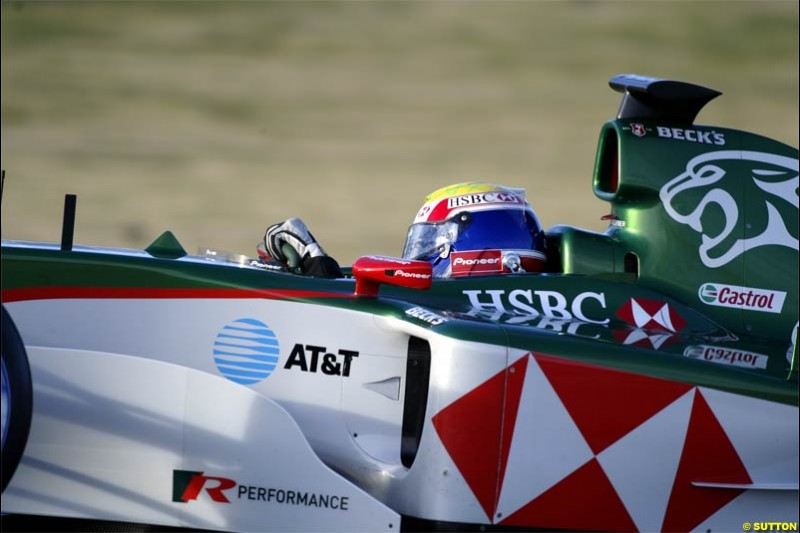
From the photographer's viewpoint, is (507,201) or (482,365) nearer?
(482,365)

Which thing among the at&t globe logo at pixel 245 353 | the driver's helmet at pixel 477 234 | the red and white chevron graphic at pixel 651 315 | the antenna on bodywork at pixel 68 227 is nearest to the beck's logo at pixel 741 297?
the red and white chevron graphic at pixel 651 315

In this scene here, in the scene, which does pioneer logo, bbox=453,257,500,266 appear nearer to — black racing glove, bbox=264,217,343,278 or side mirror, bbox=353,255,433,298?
black racing glove, bbox=264,217,343,278

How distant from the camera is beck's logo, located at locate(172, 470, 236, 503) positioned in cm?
421

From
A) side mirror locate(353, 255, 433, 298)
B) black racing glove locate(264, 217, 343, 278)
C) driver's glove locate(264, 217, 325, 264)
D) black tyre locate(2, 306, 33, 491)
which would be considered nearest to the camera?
black tyre locate(2, 306, 33, 491)

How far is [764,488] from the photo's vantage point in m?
4.27

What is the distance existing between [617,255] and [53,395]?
264cm

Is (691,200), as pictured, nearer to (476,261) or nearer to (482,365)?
(476,261)

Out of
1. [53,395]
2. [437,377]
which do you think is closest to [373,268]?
[437,377]

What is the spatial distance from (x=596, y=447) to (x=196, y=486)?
56.9 inches

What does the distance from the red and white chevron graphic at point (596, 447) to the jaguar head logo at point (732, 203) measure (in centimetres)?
135

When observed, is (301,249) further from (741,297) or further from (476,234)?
(741,297)

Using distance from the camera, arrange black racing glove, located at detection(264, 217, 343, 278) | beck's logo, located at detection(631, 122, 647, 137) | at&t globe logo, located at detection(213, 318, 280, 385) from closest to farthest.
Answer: at&t globe logo, located at detection(213, 318, 280, 385), black racing glove, located at detection(264, 217, 343, 278), beck's logo, located at detection(631, 122, 647, 137)

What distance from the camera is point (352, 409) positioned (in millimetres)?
4512


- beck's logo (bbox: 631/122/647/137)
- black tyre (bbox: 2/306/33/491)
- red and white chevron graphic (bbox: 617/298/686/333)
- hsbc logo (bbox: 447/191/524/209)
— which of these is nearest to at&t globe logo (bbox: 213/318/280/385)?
black tyre (bbox: 2/306/33/491)
